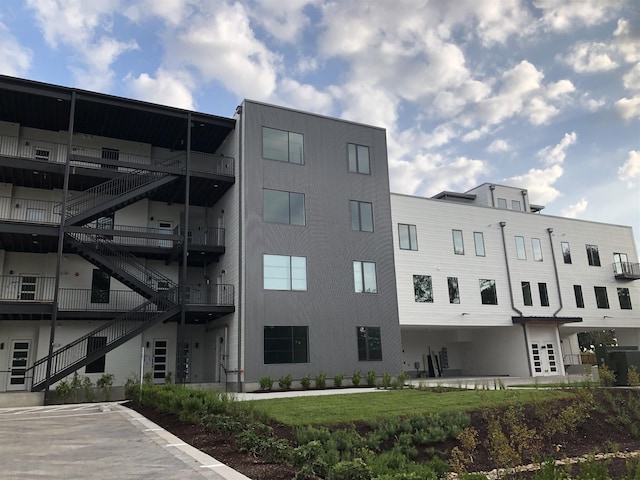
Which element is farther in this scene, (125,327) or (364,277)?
(364,277)

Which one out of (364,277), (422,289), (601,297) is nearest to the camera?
(364,277)

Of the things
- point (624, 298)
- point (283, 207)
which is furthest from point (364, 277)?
point (624, 298)

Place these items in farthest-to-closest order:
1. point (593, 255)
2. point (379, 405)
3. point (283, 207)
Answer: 1. point (593, 255)
2. point (283, 207)
3. point (379, 405)

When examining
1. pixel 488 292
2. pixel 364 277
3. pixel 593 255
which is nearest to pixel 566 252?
pixel 593 255

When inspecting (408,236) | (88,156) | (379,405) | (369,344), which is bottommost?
(379,405)

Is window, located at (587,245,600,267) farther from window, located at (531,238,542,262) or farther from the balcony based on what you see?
window, located at (531,238,542,262)

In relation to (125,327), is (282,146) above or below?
above

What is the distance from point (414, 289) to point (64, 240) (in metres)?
18.0

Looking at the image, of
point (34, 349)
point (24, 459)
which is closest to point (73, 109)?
point (34, 349)

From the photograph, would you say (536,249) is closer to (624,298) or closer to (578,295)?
(578,295)

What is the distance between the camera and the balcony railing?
23453 millimetres

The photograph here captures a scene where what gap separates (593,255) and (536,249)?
5852 millimetres

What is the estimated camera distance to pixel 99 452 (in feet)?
27.9

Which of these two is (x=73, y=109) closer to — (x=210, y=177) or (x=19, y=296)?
(x=210, y=177)
